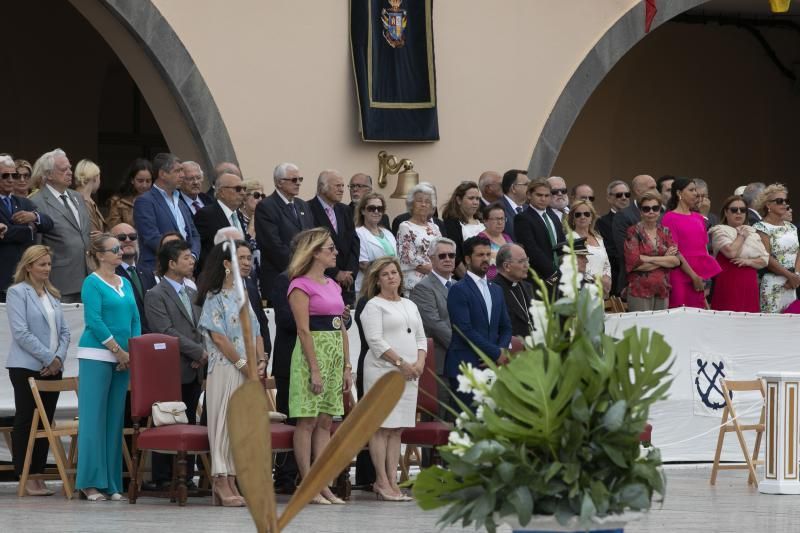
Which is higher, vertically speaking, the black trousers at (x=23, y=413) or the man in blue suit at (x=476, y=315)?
the man in blue suit at (x=476, y=315)

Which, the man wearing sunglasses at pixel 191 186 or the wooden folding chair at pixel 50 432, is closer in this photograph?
the wooden folding chair at pixel 50 432

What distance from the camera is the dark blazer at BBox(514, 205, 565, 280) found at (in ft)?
42.9

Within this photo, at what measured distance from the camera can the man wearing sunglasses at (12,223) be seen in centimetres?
A: 1127

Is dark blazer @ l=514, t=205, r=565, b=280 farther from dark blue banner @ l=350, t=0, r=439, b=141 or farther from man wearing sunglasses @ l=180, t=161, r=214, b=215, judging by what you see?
man wearing sunglasses @ l=180, t=161, r=214, b=215

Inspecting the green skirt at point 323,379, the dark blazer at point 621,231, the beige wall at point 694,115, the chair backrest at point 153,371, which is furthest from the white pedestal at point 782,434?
the beige wall at point 694,115

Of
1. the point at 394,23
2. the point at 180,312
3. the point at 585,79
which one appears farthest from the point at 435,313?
the point at 585,79

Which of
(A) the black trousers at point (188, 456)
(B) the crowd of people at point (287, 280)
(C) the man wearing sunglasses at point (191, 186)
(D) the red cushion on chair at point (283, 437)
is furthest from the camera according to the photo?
(C) the man wearing sunglasses at point (191, 186)

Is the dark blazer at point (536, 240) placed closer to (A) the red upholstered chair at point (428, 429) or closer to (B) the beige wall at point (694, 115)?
(A) the red upholstered chair at point (428, 429)

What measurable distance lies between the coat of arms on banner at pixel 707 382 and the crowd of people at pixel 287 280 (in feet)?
2.08

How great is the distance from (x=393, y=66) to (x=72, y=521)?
24.1ft

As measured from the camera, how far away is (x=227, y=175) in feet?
38.8

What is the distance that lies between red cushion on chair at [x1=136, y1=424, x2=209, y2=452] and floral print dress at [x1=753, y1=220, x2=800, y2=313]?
6.30 m

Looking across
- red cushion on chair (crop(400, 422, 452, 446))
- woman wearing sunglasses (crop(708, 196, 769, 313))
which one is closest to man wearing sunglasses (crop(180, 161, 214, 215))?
red cushion on chair (crop(400, 422, 452, 446))

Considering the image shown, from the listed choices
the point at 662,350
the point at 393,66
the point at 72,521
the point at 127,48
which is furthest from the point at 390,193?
the point at 662,350
